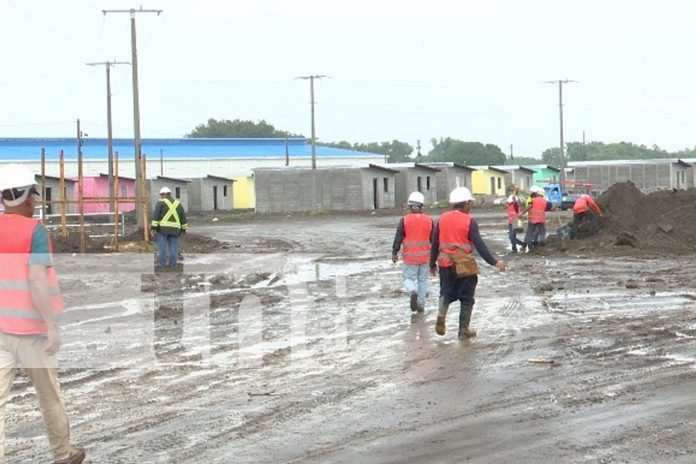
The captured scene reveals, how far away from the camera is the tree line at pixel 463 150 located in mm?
156500

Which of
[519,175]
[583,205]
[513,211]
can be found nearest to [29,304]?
[513,211]

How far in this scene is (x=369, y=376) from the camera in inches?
385

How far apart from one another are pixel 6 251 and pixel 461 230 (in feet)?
22.7

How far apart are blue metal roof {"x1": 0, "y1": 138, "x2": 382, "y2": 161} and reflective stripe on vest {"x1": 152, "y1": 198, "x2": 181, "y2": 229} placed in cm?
7252

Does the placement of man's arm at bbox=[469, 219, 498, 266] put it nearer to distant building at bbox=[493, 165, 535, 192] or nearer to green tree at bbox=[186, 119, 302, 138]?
distant building at bbox=[493, 165, 535, 192]

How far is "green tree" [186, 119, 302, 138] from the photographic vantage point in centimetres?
15588

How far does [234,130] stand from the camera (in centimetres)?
15712

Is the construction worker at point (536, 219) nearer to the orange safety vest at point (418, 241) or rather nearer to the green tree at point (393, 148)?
the orange safety vest at point (418, 241)

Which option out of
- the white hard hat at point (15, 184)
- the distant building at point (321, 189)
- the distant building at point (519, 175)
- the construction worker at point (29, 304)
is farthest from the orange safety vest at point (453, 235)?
the distant building at point (519, 175)

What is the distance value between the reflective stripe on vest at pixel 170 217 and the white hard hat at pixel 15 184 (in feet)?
50.1

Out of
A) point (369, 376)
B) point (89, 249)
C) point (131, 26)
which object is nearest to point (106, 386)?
point (369, 376)

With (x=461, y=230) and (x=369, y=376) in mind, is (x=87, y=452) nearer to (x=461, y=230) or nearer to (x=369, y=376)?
(x=369, y=376)

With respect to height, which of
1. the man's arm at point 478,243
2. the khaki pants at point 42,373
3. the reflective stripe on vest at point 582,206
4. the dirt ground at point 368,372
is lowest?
the dirt ground at point 368,372

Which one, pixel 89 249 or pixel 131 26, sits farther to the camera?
pixel 131 26
